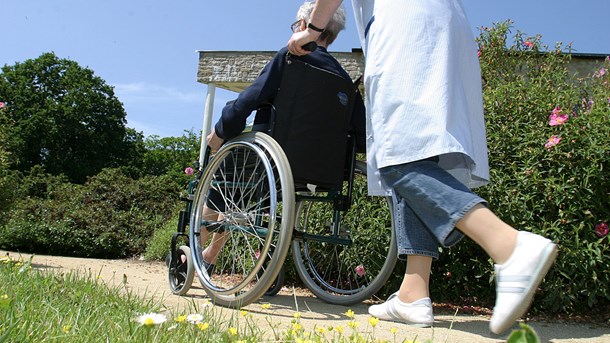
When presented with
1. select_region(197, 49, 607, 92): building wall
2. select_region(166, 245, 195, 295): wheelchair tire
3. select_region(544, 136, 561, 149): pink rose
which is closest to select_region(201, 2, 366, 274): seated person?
select_region(166, 245, 195, 295): wheelchair tire

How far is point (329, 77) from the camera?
2.80 m

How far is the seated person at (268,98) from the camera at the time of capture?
268 centimetres

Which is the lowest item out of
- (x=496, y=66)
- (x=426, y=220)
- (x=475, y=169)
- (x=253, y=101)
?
(x=426, y=220)

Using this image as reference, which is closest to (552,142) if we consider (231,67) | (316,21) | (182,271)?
(316,21)

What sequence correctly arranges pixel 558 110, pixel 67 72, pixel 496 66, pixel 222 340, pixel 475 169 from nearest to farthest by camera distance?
1. pixel 222 340
2. pixel 475 169
3. pixel 558 110
4. pixel 496 66
5. pixel 67 72

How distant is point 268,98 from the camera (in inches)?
107

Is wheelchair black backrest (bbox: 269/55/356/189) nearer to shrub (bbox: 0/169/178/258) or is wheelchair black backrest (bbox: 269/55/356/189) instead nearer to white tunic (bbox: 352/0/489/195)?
white tunic (bbox: 352/0/489/195)

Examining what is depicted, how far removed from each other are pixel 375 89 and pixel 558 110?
1.32 meters

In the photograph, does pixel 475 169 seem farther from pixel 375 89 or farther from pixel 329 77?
pixel 329 77

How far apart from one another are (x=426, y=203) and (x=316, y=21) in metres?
0.94

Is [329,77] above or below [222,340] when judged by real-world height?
above

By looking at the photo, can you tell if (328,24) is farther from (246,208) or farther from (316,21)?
(246,208)

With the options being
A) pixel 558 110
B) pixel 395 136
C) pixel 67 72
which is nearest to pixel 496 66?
pixel 558 110

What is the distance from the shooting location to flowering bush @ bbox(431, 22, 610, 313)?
2729 millimetres
